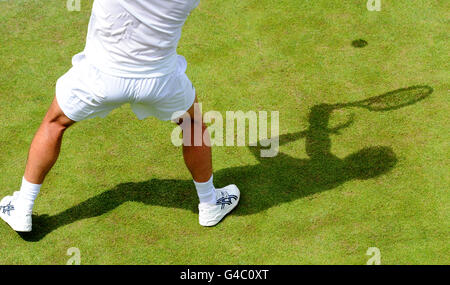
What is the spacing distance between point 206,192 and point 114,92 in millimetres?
1083

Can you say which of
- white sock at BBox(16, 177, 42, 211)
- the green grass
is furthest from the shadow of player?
white sock at BBox(16, 177, 42, 211)

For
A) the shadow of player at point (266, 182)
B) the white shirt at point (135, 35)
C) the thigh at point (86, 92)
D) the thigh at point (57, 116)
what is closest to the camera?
the white shirt at point (135, 35)

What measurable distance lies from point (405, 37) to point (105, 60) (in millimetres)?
3490

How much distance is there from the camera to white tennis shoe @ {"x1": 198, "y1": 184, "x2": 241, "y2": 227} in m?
4.41

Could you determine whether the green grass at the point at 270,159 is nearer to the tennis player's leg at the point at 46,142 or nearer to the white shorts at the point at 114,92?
the tennis player's leg at the point at 46,142

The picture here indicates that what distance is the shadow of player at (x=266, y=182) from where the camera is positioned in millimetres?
4582

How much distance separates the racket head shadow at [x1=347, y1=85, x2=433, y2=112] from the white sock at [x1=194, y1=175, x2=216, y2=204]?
166 cm

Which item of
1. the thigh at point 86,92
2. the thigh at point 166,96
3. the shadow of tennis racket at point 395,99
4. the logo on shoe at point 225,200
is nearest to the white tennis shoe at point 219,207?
the logo on shoe at point 225,200

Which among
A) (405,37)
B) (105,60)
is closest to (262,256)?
(105,60)

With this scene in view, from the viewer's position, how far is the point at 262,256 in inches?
167

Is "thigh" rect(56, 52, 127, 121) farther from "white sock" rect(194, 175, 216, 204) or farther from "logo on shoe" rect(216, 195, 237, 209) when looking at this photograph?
"logo on shoe" rect(216, 195, 237, 209)

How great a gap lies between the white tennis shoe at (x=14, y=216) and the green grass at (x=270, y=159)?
15cm

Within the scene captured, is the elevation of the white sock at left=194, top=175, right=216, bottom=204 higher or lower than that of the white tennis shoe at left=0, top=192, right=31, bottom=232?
higher

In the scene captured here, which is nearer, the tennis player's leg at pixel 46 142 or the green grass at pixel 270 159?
the tennis player's leg at pixel 46 142
